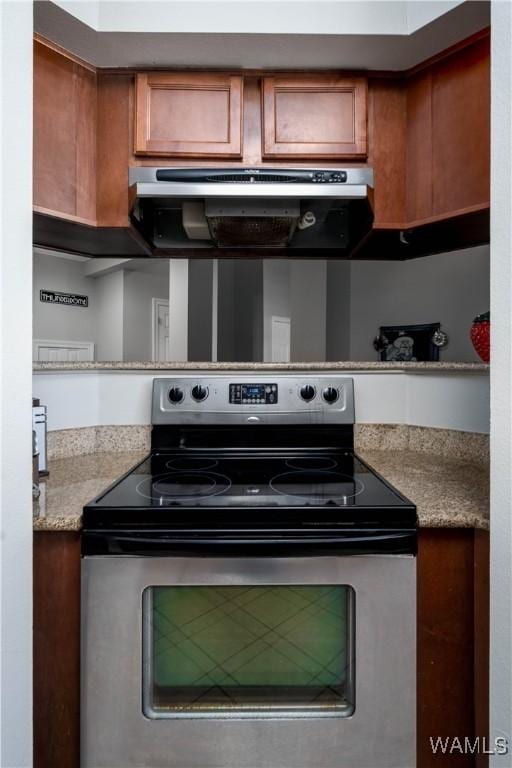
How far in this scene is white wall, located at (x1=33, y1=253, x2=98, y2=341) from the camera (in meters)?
1.79

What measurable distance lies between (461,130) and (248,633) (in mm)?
1561

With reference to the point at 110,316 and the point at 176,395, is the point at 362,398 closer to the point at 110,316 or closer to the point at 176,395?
the point at 176,395

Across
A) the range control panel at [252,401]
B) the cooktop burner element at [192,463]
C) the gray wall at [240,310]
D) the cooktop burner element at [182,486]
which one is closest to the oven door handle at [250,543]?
the cooktop burner element at [182,486]

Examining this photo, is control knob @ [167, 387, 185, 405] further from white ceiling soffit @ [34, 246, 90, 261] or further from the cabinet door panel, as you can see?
the cabinet door panel

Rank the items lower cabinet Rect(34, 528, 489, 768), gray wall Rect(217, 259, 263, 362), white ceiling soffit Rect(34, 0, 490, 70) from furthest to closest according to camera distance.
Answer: gray wall Rect(217, 259, 263, 362), white ceiling soffit Rect(34, 0, 490, 70), lower cabinet Rect(34, 528, 489, 768)

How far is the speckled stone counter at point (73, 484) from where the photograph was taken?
902 millimetres

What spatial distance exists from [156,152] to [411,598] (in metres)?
1.49

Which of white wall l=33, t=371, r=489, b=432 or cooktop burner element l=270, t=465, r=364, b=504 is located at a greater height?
white wall l=33, t=371, r=489, b=432

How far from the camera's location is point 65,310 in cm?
185

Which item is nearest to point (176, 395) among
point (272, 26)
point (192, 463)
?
point (192, 463)

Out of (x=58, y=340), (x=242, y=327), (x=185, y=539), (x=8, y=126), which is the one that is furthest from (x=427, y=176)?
(x=58, y=340)

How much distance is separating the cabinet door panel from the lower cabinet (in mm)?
1007

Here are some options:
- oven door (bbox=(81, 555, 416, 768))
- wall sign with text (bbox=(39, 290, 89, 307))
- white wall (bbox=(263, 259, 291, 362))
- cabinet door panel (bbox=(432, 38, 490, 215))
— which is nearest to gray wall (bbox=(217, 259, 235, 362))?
white wall (bbox=(263, 259, 291, 362))

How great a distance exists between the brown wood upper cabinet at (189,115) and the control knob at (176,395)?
807 mm
